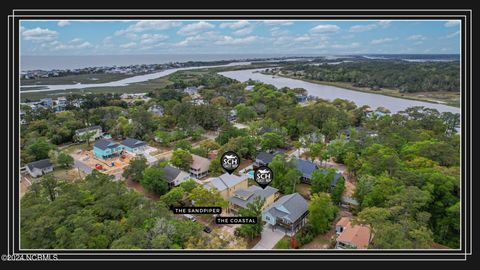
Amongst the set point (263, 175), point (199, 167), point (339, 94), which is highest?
point (339, 94)

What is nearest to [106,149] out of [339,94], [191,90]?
[191,90]

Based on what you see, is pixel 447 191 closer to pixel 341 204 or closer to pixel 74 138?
pixel 341 204

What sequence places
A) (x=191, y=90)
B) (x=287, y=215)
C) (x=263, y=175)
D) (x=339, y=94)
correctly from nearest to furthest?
1. (x=263, y=175)
2. (x=287, y=215)
3. (x=339, y=94)
4. (x=191, y=90)

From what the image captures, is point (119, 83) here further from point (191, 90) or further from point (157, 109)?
point (191, 90)

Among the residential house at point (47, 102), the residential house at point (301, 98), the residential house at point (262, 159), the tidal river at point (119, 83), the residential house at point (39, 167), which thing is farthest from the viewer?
the residential house at point (301, 98)

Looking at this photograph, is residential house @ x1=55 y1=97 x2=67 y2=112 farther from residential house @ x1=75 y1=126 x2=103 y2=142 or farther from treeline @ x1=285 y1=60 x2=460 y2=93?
treeline @ x1=285 y1=60 x2=460 y2=93

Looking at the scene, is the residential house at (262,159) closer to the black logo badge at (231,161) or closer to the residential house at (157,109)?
the black logo badge at (231,161)

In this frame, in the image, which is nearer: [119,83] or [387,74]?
[387,74]

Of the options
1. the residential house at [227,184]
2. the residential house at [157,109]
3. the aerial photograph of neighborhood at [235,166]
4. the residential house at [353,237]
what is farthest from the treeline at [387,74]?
the residential house at [157,109]
